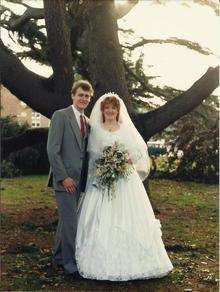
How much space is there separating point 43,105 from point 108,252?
4.44m

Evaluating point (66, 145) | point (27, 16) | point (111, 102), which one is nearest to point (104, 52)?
point (27, 16)

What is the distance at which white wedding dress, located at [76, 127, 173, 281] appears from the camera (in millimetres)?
6746

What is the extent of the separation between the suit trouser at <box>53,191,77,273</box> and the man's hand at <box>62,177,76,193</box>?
0.10 m

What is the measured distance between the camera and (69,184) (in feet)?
22.3

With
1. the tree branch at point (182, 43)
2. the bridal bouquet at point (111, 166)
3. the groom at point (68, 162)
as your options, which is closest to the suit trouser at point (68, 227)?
the groom at point (68, 162)

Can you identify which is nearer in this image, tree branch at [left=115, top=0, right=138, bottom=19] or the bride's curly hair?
the bride's curly hair

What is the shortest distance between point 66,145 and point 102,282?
5.68 ft

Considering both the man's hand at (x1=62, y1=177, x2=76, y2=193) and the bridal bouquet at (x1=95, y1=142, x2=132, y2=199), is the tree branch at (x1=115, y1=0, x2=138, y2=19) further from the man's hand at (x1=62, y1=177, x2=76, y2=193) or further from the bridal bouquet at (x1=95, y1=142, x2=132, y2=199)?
the man's hand at (x1=62, y1=177, x2=76, y2=193)

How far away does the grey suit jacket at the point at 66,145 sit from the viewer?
6871mm

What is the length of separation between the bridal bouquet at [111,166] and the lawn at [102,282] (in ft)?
4.03

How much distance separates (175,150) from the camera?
20891 mm

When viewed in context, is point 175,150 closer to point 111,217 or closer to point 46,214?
point 46,214

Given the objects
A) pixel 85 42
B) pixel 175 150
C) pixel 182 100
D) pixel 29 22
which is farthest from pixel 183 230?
pixel 175 150

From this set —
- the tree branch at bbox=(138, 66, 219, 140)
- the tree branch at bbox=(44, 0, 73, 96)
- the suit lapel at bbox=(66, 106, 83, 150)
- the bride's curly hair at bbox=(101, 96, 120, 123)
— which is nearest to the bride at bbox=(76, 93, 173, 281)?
the bride's curly hair at bbox=(101, 96, 120, 123)
